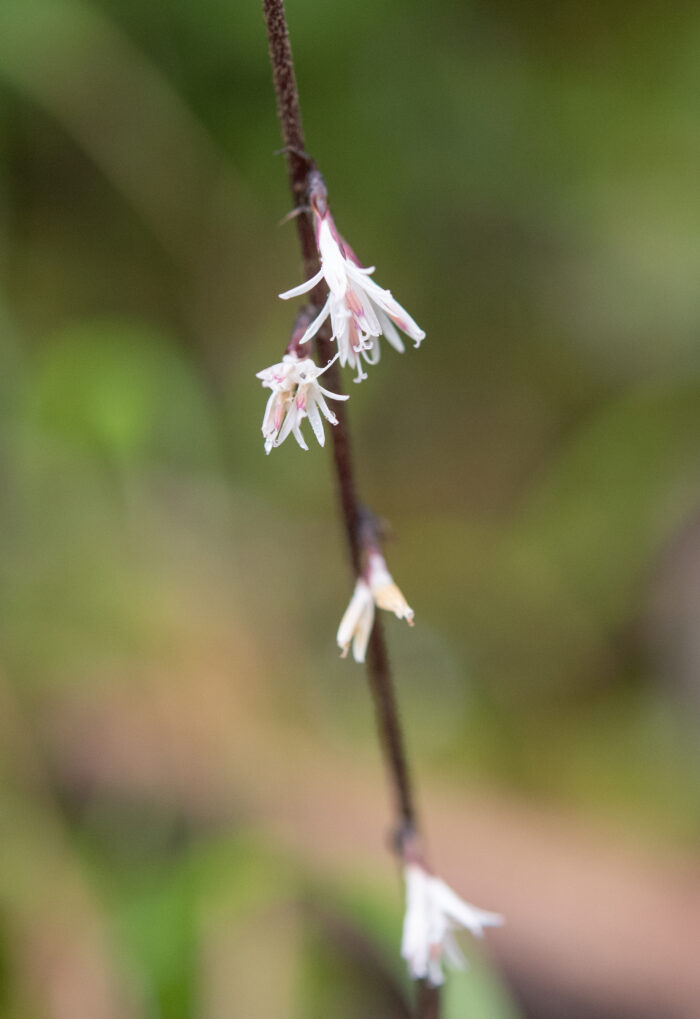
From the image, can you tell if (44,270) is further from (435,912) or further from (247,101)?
(435,912)

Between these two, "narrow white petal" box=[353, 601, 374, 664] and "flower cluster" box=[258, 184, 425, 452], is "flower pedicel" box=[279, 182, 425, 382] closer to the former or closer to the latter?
"flower cluster" box=[258, 184, 425, 452]

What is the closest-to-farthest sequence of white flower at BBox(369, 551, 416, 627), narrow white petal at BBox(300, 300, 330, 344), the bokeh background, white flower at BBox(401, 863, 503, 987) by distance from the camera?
narrow white petal at BBox(300, 300, 330, 344) → white flower at BBox(369, 551, 416, 627) → white flower at BBox(401, 863, 503, 987) → the bokeh background

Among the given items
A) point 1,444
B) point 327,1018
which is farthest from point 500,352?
point 327,1018

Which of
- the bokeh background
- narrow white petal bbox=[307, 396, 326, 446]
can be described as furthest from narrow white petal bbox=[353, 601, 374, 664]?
the bokeh background

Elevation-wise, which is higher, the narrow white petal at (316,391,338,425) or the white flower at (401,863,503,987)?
the narrow white petal at (316,391,338,425)

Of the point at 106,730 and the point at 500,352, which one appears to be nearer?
the point at 106,730

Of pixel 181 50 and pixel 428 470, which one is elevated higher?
pixel 181 50

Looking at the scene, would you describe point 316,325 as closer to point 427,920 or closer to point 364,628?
point 364,628
